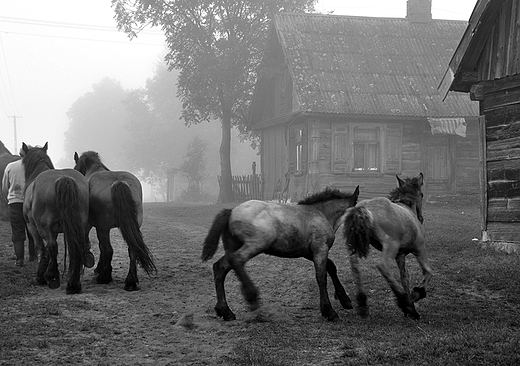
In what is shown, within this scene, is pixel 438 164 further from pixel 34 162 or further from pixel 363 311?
pixel 363 311

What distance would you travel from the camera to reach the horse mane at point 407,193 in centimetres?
829

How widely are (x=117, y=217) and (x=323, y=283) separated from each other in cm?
350

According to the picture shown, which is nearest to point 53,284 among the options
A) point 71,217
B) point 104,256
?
point 104,256

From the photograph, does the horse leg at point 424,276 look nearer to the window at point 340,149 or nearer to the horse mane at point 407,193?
the horse mane at point 407,193

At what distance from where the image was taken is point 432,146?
88.2ft

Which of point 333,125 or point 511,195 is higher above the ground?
point 333,125

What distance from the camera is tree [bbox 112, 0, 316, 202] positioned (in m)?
32.9

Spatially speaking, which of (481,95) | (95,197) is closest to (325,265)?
(95,197)

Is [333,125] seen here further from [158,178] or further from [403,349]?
[158,178]

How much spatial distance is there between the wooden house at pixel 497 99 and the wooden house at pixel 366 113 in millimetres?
12097

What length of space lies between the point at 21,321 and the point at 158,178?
227 ft

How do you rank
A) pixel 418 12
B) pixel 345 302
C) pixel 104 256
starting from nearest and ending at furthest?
1. pixel 345 302
2. pixel 104 256
3. pixel 418 12

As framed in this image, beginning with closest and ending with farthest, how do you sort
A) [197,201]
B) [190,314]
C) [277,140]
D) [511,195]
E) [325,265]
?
[190,314] < [325,265] < [511,195] < [277,140] < [197,201]

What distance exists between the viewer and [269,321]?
279 inches
